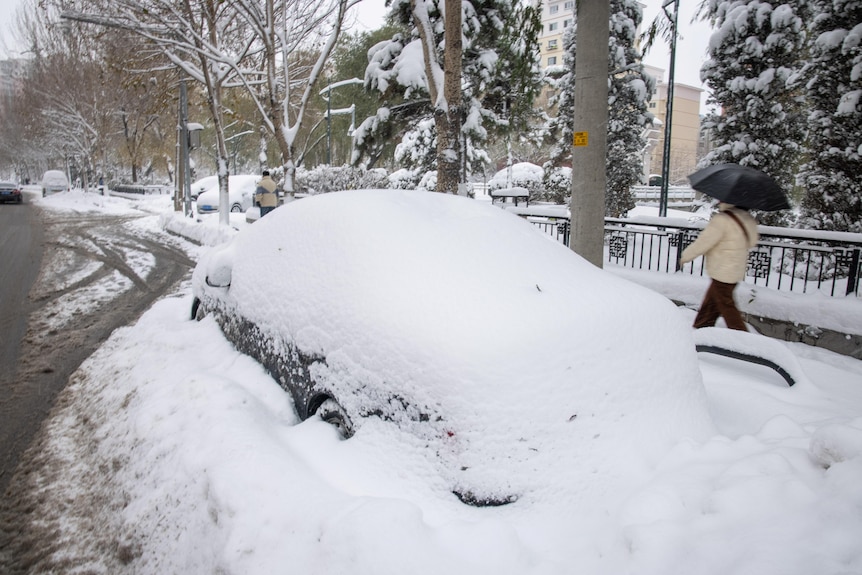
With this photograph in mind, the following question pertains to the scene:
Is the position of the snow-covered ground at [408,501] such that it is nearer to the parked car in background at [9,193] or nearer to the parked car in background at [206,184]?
the parked car in background at [206,184]

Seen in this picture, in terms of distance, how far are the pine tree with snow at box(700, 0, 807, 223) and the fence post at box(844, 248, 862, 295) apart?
6883 millimetres

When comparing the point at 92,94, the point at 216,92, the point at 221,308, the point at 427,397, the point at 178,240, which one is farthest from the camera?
the point at 92,94

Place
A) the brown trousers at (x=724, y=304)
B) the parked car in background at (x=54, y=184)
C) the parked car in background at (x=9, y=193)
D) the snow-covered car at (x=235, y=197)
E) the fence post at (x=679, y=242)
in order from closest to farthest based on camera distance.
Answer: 1. the brown trousers at (x=724, y=304)
2. the fence post at (x=679, y=242)
3. the snow-covered car at (x=235, y=197)
4. the parked car in background at (x=9, y=193)
5. the parked car in background at (x=54, y=184)

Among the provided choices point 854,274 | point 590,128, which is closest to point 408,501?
point 590,128

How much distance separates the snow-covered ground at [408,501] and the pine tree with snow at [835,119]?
8.31 meters

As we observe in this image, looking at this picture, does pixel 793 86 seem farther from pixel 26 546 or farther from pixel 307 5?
pixel 26 546

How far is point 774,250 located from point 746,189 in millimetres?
4839

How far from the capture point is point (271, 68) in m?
13.0

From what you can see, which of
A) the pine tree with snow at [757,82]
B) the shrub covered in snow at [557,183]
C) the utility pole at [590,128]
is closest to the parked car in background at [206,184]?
the shrub covered in snow at [557,183]

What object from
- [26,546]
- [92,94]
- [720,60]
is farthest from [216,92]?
[92,94]

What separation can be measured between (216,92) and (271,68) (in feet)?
16.7

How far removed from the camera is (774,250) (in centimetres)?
859

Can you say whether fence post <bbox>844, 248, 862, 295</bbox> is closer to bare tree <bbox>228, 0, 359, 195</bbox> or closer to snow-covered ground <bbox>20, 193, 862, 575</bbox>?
snow-covered ground <bbox>20, 193, 862, 575</bbox>

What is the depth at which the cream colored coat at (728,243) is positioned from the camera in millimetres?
4844
